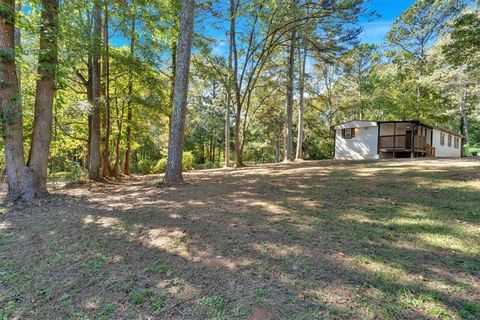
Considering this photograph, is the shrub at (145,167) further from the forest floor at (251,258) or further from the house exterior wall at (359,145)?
the forest floor at (251,258)

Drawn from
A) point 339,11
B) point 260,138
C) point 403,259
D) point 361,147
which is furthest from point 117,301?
point 260,138

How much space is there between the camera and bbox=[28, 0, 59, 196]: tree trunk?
5.90m

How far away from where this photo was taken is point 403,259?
2854 mm

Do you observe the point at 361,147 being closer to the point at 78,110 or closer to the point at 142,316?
the point at 78,110

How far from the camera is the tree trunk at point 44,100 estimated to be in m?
5.90

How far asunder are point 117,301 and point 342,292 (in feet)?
6.58

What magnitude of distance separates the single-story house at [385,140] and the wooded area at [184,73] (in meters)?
2.91

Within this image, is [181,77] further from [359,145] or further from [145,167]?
[359,145]

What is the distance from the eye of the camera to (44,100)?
6.18 m

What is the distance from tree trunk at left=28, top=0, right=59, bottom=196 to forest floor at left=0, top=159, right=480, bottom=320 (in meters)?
1.12

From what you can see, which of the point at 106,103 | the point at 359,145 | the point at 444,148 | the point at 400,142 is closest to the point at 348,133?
the point at 359,145

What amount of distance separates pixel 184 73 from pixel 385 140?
15639mm

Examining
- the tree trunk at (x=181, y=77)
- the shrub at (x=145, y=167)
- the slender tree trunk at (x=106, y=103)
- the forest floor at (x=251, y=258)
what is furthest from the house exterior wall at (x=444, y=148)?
the slender tree trunk at (x=106, y=103)

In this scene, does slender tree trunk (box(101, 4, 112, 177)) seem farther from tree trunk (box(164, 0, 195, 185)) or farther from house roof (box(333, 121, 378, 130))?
house roof (box(333, 121, 378, 130))
